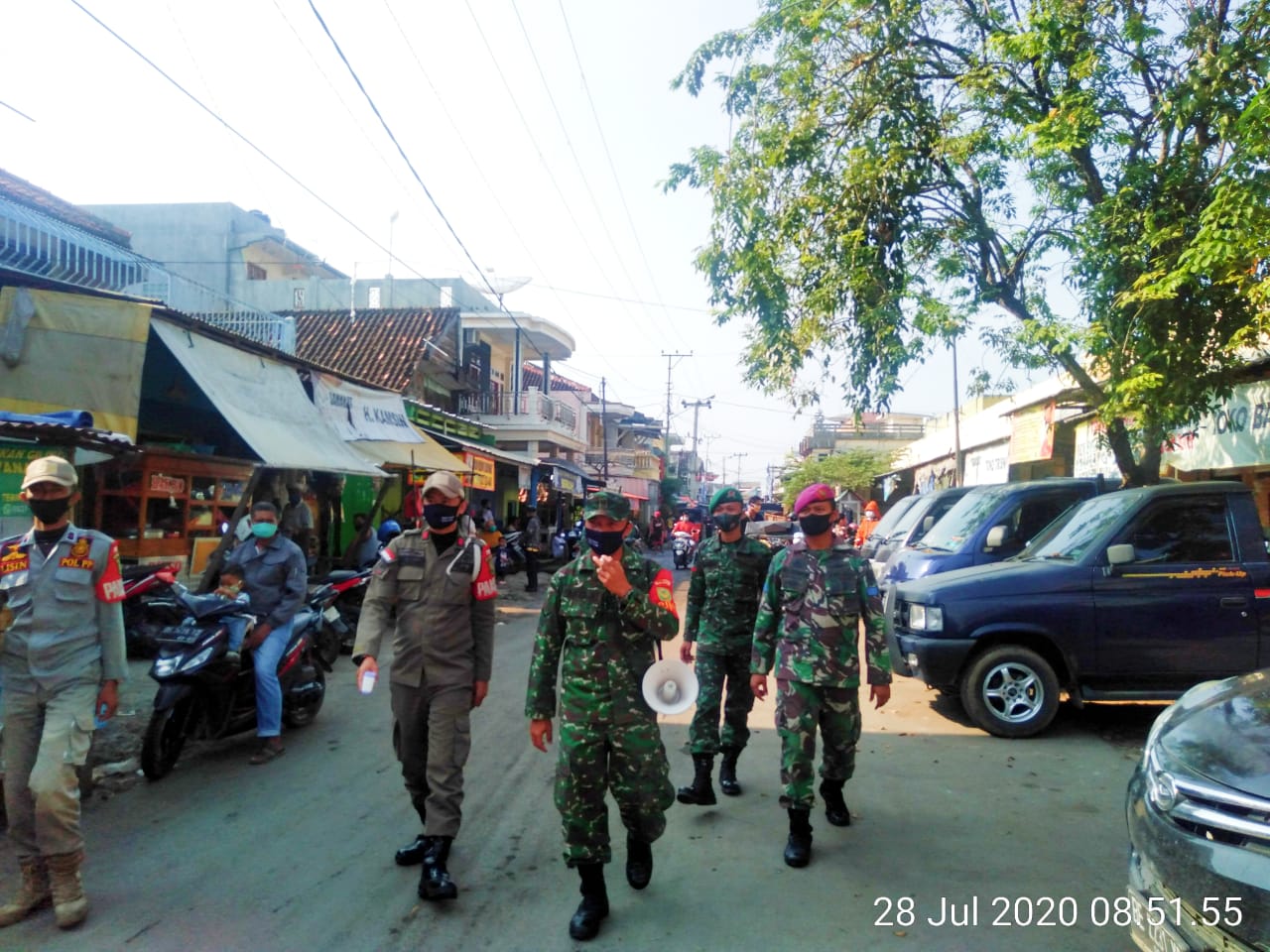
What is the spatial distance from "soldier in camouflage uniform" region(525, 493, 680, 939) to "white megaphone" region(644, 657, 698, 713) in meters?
0.05

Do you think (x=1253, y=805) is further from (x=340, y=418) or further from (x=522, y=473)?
(x=522, y=473)

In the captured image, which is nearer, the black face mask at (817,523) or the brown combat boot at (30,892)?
the brown combat boot at (30,892)

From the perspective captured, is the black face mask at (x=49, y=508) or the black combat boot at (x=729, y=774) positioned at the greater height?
the black face mask at (x=49, y=508)

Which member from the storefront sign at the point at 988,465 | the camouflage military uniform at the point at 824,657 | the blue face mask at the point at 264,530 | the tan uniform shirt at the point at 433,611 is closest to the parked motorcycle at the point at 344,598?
the blue face mask at the point at 264,530

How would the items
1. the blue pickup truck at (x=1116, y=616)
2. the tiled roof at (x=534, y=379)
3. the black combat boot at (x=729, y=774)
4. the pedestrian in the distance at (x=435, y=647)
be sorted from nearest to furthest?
the pedestrian in the distance at (x=435, y=647) < the black combat boot at (x=729, y=774) < the blue pickup truck at (x=1116, y=616) < the tiled roof at (x=534, y=379)

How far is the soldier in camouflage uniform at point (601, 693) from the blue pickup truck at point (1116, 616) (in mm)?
3715

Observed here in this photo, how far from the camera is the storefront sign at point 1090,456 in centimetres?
1401

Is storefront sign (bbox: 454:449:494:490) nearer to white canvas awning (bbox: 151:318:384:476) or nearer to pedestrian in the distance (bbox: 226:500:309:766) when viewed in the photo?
white canvas awning (bbox: 151:318:384:476)

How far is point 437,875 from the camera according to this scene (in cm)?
374

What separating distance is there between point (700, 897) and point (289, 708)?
402cm

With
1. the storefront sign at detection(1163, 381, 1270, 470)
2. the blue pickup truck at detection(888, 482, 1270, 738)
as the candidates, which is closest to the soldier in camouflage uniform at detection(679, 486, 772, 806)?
the blue pickup truck at detection(888, 482, 1270, 738)

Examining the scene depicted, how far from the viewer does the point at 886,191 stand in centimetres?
1060

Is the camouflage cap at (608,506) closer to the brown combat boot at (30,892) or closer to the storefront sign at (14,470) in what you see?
the brown combat boot at (30,892)

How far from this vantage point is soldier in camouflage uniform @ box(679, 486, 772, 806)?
16.8 ft
